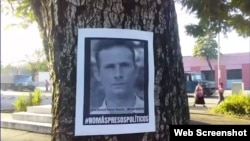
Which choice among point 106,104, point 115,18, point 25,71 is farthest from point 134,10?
point 25,71

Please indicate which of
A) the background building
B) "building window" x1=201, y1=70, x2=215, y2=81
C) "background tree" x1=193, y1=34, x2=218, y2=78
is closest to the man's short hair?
the background building

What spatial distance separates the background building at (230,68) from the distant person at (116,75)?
4616 centimetres

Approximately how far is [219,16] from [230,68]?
3955 cm

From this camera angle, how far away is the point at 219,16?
9.53 metres

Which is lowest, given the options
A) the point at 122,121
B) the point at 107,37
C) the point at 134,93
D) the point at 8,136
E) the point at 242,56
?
the point at 8,136

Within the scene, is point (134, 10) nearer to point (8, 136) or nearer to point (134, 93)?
point (134, 93)

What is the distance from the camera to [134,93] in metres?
1.77

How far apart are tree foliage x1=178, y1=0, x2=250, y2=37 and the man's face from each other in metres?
7.29

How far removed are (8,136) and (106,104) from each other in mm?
8155

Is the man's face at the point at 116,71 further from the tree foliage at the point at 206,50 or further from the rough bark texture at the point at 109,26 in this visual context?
the tree foliage at the point at 206,50

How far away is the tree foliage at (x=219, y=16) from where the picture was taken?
889 centimetres

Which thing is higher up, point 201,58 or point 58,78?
point 201,58

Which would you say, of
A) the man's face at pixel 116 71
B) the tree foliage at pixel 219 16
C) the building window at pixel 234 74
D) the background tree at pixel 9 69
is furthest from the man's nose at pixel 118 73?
the background tree at pixel 9 69

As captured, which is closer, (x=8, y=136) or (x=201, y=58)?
(x=8, y=136)
